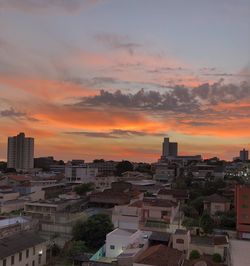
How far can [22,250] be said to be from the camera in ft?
54.5

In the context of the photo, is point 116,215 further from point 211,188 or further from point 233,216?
point 211,188

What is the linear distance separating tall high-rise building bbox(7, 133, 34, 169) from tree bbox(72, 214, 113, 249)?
6572 centimetres

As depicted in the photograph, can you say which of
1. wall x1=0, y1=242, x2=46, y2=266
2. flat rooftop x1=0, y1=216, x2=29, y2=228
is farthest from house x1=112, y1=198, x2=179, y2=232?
flat rooftop x1=0, y1=216, x2=29, y2=228

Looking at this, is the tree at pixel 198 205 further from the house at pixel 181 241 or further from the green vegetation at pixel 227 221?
the house at pixel 181 241

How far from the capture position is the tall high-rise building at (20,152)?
8458 cm

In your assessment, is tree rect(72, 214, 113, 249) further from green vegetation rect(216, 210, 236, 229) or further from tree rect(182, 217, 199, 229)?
green vegetation rect(216, 210, 236, 229)

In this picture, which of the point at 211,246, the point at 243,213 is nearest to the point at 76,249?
the point at 211,246

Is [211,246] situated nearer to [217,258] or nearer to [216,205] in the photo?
[217,258]

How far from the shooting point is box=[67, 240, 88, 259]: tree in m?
18.2

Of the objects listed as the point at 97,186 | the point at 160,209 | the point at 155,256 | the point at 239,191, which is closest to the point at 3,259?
the point at 155,256

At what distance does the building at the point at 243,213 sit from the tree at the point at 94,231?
726cm

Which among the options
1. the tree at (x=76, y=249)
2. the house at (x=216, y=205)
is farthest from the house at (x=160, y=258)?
the house at (x=216, y=205)

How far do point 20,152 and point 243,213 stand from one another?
7100 cm

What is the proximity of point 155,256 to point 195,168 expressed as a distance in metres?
40.9
